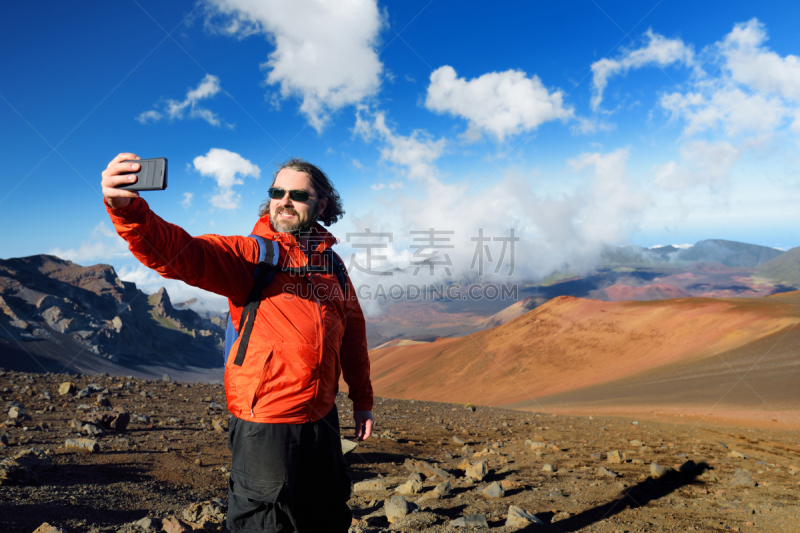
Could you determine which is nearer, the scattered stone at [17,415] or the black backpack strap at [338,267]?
the black backpack strap at [338,267]

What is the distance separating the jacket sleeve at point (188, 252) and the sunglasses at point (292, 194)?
1.22 ft

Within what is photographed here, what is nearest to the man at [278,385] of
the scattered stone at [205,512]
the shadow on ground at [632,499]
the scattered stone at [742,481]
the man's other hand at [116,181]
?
the man's other hand at [116,181]

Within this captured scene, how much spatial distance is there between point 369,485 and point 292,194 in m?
3.54

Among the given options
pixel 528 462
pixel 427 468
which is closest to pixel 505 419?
pixel 528 462

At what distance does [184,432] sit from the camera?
5.85 m

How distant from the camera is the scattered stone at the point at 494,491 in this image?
13.7 feet

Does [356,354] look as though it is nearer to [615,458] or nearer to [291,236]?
[291,236]

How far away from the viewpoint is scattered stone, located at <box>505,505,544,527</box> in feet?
11.2

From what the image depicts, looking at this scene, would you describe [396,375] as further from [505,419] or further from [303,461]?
[303,461]

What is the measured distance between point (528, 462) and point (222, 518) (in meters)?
4.27

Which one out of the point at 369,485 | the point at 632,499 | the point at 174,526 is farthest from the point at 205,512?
the point at 632,499

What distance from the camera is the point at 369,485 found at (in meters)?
4.42

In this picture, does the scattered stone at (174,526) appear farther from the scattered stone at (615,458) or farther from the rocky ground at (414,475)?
the scattered stone at (615,458)

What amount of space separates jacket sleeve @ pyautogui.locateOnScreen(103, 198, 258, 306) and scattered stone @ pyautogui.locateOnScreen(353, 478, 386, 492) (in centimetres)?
339
